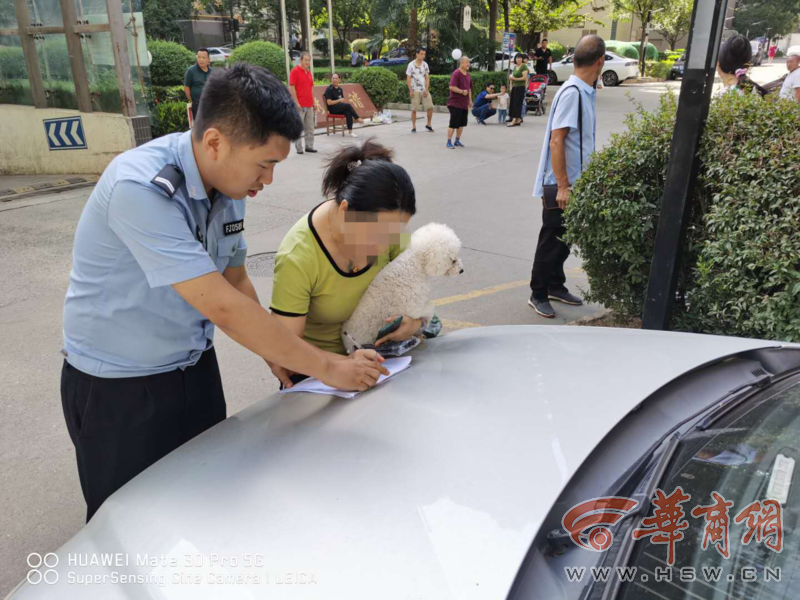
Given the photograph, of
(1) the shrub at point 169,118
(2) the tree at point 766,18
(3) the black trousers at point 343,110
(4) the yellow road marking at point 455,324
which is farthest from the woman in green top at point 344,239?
(2) the tree at point 766,18

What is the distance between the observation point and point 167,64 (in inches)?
591

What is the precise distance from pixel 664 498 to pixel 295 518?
29.1 inches

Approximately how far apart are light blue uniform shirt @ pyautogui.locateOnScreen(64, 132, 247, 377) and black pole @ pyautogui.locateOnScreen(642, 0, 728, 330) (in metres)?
2.45

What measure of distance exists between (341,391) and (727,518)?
1.03m

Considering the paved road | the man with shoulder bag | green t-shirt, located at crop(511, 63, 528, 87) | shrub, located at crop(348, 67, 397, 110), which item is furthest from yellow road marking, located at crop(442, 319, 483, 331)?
shrub, located at crop(348, 67, 397, 110)

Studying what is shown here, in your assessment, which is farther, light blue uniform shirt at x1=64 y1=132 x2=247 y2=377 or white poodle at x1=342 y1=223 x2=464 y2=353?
white poodle at x1=342 y1=223 x2=464 y2=353

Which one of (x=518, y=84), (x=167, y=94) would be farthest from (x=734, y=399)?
(x=518, y=84)

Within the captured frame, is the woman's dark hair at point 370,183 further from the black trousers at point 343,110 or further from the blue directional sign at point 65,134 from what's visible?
the black trousers at point 343,110

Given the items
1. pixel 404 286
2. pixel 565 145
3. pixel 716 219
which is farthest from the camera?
pixel 565 145

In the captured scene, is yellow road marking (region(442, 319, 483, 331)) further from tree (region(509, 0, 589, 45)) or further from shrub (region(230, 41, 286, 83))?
tree (region(509, 0, 589, 45))

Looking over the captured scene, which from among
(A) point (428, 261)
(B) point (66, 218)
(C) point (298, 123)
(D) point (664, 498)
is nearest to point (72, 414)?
(C) point (298, 123)

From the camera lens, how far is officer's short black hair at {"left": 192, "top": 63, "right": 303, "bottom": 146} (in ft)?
5.18

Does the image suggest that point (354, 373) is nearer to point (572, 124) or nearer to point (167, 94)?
point (572, 124)

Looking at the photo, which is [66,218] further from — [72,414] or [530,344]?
[530,344]
